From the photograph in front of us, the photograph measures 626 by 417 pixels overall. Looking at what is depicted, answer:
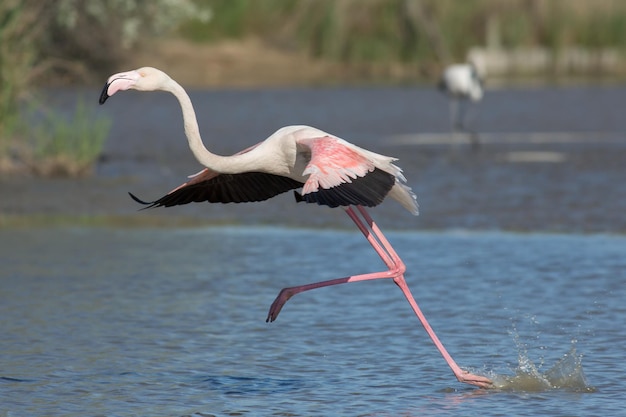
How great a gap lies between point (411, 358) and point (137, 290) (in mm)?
2620

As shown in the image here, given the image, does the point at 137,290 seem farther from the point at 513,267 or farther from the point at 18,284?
the point at 513,267

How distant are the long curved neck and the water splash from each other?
166 centimetres

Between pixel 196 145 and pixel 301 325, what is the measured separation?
198 centimetres

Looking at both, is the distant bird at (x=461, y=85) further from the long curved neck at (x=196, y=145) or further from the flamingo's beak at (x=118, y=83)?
the flamingo's beak at (x=118, y=83)

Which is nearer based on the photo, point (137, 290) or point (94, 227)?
point (137, 290)

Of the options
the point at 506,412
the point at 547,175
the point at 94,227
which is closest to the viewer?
the point at 506,412

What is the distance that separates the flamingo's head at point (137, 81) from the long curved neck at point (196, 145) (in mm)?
61

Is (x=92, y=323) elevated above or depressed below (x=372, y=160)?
below

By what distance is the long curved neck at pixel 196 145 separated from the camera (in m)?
6.46

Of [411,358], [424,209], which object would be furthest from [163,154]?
[411,358]

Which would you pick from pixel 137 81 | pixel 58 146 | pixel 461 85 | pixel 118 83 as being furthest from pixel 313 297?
pixel 461 85

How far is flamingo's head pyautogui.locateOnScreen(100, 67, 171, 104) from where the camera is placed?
6.14 m

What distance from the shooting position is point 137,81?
6297mm

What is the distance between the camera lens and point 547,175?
15.3m
